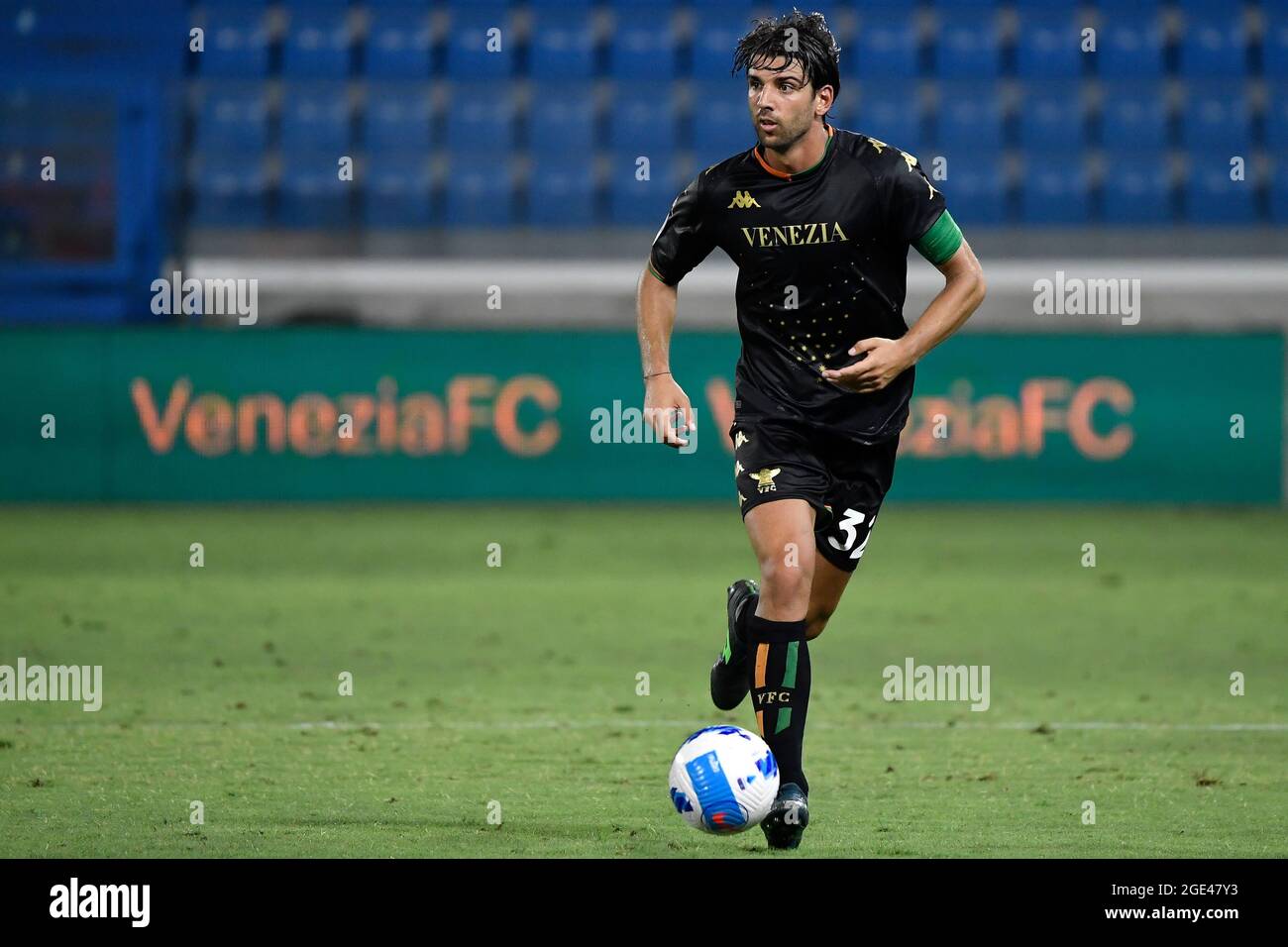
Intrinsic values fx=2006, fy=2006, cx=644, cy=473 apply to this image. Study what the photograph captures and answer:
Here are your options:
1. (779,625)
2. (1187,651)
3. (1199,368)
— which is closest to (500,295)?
(1199,368)

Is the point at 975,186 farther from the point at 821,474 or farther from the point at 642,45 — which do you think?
the point at 821,474

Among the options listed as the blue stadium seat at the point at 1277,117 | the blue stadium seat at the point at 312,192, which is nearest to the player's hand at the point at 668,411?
the blue stadium seat at the point at 312,192

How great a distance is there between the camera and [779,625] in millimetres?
5547

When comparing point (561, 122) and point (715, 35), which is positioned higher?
point (715, 35)

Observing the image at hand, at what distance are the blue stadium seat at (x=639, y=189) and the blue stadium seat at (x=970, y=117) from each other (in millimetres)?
2920

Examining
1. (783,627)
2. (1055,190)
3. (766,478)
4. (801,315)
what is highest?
(1055,190)

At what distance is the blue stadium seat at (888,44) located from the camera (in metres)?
21.9

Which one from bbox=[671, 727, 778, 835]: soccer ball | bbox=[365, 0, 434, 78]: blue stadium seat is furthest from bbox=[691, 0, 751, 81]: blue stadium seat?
bbox=[671, 727, 778, 835]: soccer ball

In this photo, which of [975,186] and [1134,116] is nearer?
[975,186]

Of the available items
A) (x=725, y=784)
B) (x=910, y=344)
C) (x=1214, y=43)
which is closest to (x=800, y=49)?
(x=910, y=344)

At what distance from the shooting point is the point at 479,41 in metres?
21.9

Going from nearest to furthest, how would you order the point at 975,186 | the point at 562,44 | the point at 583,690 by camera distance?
1. the point at 583,690
2. the point at 975,186
3. the point at 562,44

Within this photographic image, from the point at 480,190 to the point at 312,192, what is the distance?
1.72m

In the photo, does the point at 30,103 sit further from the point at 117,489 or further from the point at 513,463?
the point at 513,463
